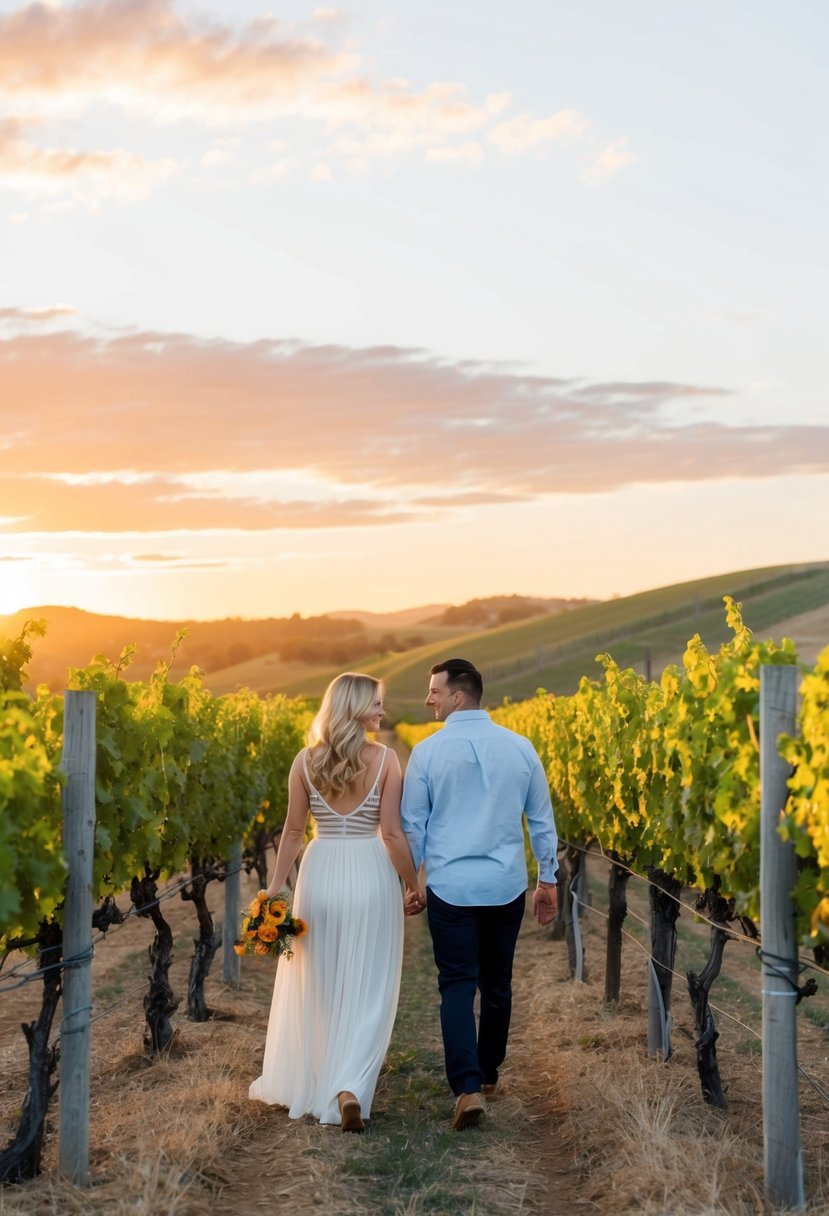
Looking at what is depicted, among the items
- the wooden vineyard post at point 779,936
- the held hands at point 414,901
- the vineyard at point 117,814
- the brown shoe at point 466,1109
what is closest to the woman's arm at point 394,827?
the held hands at point 414,901

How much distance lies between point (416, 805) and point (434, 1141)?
151 centimetres

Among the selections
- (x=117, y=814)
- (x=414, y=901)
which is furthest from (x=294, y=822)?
(x=117, y=814)

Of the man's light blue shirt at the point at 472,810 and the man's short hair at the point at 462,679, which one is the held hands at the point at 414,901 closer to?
the man's light blue shirt at the point at 472,810

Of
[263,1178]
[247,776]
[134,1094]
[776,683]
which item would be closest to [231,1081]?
[134,1094]

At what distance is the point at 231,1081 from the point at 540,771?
228 cm

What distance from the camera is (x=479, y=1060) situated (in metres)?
6.42

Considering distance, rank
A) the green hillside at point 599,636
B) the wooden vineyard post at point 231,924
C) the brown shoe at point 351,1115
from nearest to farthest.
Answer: the brown shoe at point 351,1115 < the wooden vineyard post at point 231,924 < the green hillside at point 599,636

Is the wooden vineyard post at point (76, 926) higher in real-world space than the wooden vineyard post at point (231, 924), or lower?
higher

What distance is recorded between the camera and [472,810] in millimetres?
6051

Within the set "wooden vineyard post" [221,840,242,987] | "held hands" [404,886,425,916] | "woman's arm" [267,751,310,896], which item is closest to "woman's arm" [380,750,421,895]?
"held hands" [404,886,425,916]

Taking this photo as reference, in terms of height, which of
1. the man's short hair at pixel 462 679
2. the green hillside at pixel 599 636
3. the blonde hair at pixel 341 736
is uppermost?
the man's short hair at pixel 462 679

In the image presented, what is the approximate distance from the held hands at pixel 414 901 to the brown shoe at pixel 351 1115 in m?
0.94

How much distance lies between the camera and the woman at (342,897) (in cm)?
607

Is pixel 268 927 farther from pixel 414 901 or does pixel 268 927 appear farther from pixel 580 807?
pixel 580 807
